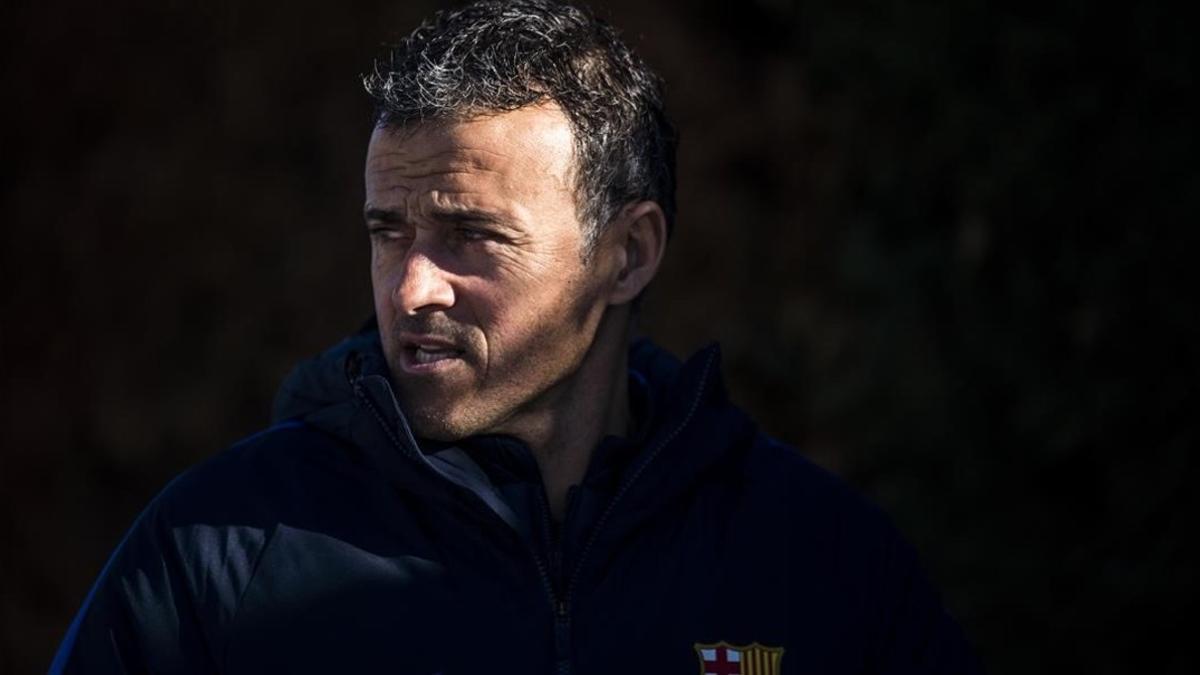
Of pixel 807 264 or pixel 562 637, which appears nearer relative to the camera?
pixel 562 637

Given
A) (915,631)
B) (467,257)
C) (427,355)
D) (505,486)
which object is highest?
(467,257)

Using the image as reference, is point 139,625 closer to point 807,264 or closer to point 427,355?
point 427,355

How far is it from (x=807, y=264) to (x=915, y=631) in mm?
2411

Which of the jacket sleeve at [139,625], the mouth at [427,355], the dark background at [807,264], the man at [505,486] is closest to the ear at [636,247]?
the man at [505,486]

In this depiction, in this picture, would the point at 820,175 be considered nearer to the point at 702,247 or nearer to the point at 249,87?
the point at 702,247

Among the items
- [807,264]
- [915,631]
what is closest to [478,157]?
[915,631]

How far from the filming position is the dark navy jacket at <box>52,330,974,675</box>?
203 cm

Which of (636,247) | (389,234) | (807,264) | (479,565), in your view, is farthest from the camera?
(807,264)

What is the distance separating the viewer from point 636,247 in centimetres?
245

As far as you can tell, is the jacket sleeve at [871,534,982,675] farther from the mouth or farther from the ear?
the mouth

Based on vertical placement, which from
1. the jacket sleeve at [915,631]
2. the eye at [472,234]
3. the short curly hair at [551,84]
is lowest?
the jacket sleeve at [915,631]

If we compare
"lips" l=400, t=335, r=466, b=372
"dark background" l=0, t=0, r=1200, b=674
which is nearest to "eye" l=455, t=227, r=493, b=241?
"lips" l=400, t=335, r=466, b=372

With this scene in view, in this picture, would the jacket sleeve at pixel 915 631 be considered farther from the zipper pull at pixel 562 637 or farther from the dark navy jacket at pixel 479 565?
the zipper pull at pixel 562 637

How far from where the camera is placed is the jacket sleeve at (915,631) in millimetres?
2268
